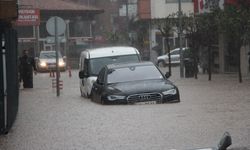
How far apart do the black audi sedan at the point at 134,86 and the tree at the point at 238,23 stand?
37.2 ft

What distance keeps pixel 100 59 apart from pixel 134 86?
6740 millimetres

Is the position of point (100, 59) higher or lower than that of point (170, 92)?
higher

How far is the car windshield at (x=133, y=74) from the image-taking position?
67.2 ft

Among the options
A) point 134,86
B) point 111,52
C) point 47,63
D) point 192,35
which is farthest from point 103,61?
point 47,63

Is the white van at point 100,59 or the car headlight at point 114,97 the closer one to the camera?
the car headlight at point 114,97

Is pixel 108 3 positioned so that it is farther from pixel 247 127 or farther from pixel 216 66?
pixel 247 127

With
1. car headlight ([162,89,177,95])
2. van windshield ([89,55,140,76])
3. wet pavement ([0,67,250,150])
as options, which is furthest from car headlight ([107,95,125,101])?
van windshield ([89,55,140,76])

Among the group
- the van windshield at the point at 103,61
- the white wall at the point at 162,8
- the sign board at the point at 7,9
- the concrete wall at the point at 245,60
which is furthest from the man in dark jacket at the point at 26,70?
the white wall at the point at 162,8

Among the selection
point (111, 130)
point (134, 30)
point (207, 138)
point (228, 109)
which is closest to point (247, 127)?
point (207, 138)

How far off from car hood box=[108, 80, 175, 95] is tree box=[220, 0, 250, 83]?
40.4 feet

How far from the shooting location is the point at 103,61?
26.0 metres

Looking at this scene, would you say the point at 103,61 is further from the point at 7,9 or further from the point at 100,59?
the point at 7,9

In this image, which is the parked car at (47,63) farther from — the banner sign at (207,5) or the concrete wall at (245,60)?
the concrete wall at (245,60)

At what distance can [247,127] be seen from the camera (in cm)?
1289
